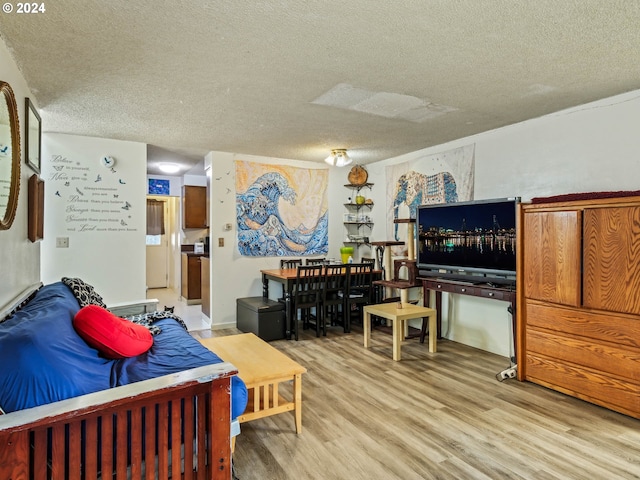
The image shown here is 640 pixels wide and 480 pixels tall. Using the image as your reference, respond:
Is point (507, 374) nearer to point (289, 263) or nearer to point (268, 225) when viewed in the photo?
point (289, 263)

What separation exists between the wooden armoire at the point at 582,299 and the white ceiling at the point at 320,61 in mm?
981

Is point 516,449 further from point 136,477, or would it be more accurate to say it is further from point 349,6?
point 349,6

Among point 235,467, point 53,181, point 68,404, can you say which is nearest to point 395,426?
point 235,467

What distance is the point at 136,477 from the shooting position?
1.44 m

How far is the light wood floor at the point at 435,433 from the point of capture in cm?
206

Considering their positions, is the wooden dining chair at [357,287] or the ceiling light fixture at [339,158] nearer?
the ceiling light fixture at [339,158]

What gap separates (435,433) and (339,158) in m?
3.33

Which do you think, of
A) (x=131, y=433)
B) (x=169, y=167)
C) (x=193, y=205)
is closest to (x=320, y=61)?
(x=131, y=433)

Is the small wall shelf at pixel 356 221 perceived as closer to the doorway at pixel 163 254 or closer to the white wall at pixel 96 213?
the white wall at pixel 96 213

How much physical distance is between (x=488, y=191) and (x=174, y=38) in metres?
3.35

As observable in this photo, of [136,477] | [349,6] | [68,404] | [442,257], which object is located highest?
[349,6]

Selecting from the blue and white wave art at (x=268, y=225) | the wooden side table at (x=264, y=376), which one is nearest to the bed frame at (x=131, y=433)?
the wooden side table at (x=264, y=376)

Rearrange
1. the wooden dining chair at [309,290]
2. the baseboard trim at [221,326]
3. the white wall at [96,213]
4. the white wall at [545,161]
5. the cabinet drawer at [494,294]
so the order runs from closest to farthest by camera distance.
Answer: the white wall at [545,161]
the cabinet drawer at [494,294]
the white wall at [96,213]
the wooden dining chair at [309,290]
the baseboard trim at [221,326]

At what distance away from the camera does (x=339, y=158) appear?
4848 millimetres
